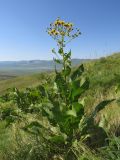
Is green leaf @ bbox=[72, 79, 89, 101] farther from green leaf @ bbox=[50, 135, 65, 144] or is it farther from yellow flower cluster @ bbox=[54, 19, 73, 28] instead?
yellow flower cluster @ bbox=[54, 19, 73, 28]

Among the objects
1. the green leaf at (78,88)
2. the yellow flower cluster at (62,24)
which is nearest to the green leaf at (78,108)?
the green leaf at (78,88)

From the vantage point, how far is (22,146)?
5617mm

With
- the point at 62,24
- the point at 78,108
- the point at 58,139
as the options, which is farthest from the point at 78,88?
the point at 62,24

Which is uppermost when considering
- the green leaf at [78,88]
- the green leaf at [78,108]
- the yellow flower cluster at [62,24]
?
the yellow flower cluster at [62,24]

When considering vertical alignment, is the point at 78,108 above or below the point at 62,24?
below

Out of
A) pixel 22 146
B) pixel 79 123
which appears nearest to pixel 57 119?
pixel 79 123

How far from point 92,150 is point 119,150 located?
0.96 meters

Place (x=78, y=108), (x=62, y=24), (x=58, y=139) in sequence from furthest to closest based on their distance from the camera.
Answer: (x=62, y=24) < (x=58, y=139) < (x=78, y=108)

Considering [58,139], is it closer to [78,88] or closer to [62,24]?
[78,88]

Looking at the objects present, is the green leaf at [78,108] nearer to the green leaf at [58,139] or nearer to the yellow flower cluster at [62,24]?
the green leaf at [58,139]

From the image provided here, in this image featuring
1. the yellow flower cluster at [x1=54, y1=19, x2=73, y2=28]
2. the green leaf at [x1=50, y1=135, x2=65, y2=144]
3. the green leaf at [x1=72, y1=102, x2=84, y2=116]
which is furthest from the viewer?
the yellow flower cluster at [x1=54, y1=19, x2=73, y2=28]

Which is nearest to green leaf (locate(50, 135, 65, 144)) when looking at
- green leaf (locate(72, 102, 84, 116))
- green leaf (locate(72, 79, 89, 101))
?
green leaf (locate(72, 102, 84, 116))

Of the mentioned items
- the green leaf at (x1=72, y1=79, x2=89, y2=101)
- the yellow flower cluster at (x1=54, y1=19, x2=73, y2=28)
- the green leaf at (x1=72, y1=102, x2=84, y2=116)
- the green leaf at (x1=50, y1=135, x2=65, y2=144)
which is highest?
the yellow flower cluster at (x1=54, y1=19, x2=73, y2=28)

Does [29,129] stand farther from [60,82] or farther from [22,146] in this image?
[60,82]
